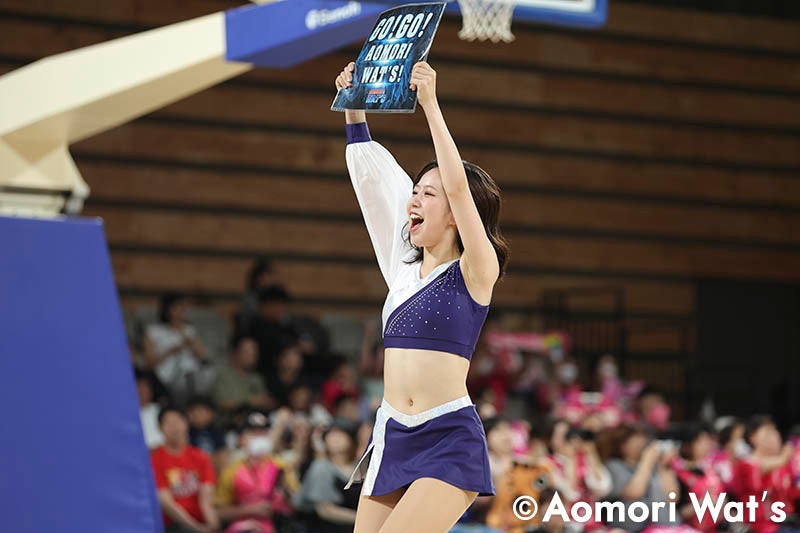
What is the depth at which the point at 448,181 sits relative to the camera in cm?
380

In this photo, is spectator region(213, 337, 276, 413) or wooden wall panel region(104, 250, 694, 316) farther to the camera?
wooden wall panel region(104, 250, 694, 316)

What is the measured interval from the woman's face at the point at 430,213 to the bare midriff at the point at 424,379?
Result: 1.19ft

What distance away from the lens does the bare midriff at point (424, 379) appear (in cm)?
390

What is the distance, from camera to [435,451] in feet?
12.7

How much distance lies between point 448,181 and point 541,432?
6.39 metres

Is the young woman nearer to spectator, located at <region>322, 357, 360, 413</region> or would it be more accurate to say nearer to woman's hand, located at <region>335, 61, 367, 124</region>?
woman's hand, located at <region>335, 61, 367, 124</region>

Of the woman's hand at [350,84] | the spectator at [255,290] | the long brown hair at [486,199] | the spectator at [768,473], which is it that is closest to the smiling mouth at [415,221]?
the long brown hair at [486,199]

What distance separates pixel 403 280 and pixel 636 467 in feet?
19.1

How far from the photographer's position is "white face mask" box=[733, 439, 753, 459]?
10.1 meters

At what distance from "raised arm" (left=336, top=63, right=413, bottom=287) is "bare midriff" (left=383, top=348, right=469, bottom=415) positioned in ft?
1.49

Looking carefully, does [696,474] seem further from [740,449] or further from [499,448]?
[499,448]

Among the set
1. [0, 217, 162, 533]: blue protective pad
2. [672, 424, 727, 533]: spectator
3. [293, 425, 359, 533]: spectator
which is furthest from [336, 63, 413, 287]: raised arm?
[672, 424, 727, 533]: spectator

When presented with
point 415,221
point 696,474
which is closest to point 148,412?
point 696,474

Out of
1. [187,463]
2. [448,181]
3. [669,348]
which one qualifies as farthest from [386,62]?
[669,348]
